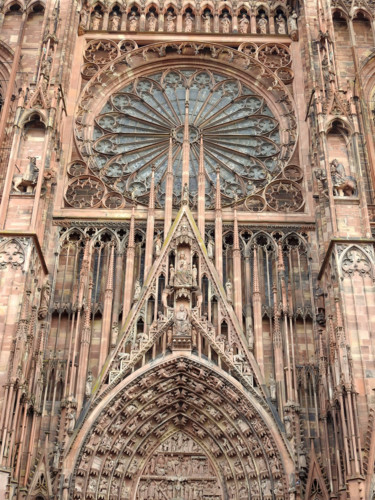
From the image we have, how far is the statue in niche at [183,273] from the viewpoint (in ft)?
57.7

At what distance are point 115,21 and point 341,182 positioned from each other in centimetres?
1003

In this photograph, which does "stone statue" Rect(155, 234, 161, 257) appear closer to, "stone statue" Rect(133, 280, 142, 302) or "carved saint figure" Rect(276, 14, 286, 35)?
"stone statue" Rect(133, 280, 142, 302)

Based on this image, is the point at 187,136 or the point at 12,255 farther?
the point at 187,136

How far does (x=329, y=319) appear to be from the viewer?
17.0 meters

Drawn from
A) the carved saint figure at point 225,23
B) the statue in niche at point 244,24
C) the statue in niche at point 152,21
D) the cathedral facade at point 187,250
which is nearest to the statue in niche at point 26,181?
the cathedral facade at point 187,250

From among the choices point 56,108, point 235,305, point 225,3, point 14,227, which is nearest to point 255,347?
point 235,305

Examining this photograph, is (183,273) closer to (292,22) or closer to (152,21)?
(292,22)

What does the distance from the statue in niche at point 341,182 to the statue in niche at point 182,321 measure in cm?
470

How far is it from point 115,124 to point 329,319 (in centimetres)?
923

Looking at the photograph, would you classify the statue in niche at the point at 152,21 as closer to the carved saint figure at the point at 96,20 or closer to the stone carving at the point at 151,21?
the stone carving at the point at 151,21

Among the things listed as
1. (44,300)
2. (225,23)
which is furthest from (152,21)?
(44,300)

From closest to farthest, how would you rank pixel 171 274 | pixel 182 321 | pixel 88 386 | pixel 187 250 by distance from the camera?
pixel 88 386 < pixel 182 321 < pixel 171 274 < pixel 187 250

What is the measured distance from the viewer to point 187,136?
66.8 ft

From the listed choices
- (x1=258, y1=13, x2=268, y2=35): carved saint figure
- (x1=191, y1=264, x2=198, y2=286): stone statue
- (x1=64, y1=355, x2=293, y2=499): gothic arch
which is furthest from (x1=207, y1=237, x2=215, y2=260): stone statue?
(x1=258, y1=13, x2=268, y2=35): carved saint figure
